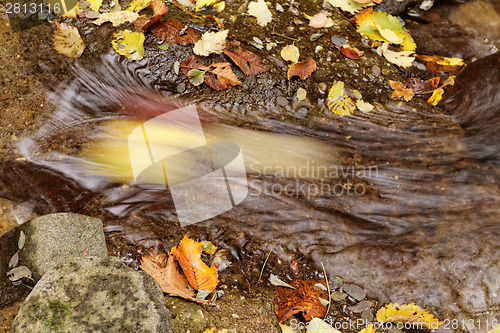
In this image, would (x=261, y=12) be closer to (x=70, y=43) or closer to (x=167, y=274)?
(x=70, y=43)

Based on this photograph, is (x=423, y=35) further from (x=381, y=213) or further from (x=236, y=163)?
(x=236, y=163)

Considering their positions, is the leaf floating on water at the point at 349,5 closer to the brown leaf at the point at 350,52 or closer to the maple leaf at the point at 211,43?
the brown leaf at the point at 350,52

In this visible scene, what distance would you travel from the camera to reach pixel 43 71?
286cm

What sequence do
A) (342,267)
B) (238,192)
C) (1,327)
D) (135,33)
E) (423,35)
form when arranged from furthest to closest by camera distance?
(423,35) < (135,33) < (238,192) < (342,267) < (1,327)

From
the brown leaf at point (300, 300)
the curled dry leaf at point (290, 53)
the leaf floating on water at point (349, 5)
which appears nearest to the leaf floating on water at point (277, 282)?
the brown leaf at point (300, 300)

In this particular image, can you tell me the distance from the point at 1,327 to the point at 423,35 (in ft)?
13.7

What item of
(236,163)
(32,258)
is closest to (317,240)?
(236,163)

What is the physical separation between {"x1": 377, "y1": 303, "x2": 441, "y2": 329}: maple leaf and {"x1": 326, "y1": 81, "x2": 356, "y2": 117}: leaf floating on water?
143cm

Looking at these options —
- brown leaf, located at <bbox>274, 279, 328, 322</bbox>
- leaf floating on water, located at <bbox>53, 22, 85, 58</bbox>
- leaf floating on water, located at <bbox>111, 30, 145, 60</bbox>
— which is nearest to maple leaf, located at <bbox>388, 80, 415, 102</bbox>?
brown leaf, located at <bbox>274, 279, 328, 322</bbox>

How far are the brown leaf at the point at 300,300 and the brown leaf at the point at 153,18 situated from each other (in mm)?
2158

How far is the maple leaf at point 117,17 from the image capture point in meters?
2.88

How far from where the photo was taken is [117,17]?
2902 millimetres

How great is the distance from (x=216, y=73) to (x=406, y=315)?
211 centimetres

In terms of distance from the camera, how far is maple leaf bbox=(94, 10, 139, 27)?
288 centimetres
